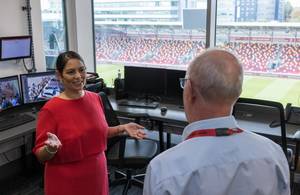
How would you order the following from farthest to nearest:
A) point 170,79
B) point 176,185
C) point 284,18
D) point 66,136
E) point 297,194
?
point 170,79
point 284,18
point 297,194
point 66,136
point 176,185

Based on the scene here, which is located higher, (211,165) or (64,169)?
(211,165)

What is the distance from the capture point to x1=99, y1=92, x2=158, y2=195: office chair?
111 inches

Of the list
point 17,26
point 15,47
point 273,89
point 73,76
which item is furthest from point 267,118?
point 17,26

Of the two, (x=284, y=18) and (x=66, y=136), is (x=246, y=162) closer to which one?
(x=66, y=136)

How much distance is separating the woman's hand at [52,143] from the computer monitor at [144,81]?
1991 millimetres

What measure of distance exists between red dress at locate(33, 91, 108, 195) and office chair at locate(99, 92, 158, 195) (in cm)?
69

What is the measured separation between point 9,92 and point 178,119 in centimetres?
159

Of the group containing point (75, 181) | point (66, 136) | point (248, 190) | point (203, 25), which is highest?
point (203, 25)

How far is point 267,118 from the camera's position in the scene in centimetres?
314

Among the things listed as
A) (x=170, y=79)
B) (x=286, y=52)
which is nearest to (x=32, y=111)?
(x=170, y=79)

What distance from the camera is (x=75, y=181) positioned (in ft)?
6.32

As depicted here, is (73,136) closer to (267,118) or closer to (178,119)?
(178,119)

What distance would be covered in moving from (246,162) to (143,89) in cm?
290

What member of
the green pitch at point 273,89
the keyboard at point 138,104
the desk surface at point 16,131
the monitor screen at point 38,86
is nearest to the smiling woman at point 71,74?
the desk surface at point 16,131
